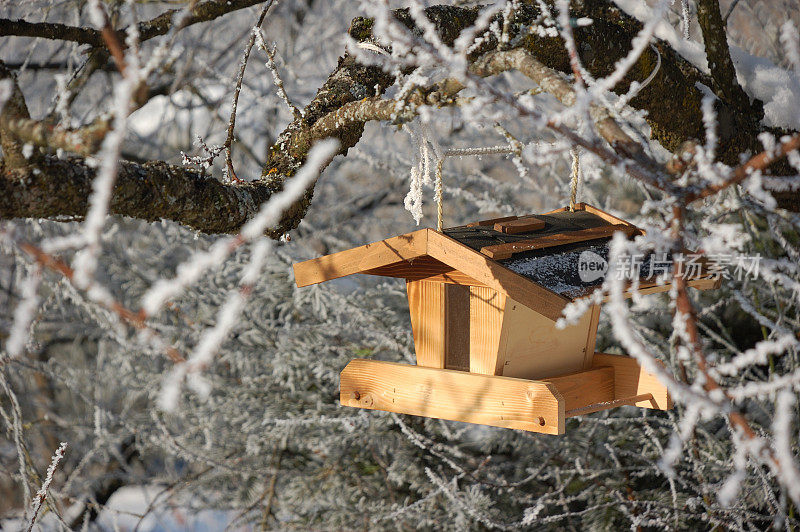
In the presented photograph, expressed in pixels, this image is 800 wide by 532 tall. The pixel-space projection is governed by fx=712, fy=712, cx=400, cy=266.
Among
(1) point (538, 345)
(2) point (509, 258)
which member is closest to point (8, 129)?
(2) point (509, 258)

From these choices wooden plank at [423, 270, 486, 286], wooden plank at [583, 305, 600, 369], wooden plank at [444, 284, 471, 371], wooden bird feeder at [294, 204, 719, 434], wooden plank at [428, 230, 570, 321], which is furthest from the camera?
wooden plank at [583, 305, 600, 369]

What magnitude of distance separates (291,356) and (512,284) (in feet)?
6.98

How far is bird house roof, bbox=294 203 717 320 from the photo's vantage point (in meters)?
1.54

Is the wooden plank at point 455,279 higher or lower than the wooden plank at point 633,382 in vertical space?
higher

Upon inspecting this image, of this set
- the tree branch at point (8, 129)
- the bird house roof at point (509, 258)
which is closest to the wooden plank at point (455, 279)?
the bird house roof at point (509, 258)

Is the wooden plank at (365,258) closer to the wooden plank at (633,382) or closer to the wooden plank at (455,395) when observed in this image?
the wooden plank at (455,395)

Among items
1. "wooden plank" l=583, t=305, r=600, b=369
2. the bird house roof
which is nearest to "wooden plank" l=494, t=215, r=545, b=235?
the bird house roof

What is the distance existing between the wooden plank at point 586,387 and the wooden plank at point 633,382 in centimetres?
2

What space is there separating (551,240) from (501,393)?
0.39 m

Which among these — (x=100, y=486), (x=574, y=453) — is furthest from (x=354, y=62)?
(x=100, y=486)

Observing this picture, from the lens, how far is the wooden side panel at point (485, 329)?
1769mm

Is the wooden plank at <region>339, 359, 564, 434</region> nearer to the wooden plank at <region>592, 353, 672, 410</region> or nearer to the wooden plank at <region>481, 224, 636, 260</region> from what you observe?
Answer: the wooden plank at <region>481, 224, 636, 260</region>

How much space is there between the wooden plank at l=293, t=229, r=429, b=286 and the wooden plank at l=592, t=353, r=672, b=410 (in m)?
0.76

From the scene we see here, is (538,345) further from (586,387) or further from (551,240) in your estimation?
(551,240)
